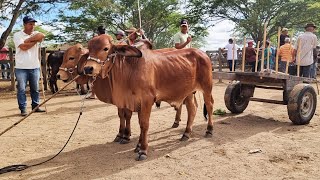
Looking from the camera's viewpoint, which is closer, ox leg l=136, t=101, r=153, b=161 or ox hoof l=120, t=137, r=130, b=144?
ox leg l=136, t=101, r=153, b=161

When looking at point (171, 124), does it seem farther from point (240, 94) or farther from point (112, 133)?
point (240, 94)

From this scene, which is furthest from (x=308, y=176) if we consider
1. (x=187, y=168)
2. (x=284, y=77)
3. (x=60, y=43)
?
(x=60, y=43)

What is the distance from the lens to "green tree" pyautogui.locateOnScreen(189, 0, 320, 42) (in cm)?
2377

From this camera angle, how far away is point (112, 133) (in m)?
6.17

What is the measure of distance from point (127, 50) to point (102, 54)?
14.3 inches

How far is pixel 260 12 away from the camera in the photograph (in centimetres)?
2459

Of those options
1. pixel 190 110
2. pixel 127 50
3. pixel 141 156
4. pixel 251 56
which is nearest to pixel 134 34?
pixel 127 50

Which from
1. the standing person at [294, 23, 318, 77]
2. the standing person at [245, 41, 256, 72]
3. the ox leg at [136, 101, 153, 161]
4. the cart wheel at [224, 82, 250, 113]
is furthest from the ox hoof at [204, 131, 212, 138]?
the standing person at [245, 41, 256, 72]

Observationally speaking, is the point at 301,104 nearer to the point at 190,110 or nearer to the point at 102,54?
the point at 190,110

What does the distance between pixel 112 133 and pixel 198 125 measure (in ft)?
5.54

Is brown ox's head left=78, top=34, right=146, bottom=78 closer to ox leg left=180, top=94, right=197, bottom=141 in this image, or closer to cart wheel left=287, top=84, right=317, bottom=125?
ox leg left=180, top=94, right=197, bottom=141

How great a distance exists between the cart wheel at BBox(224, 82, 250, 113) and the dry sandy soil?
19cm

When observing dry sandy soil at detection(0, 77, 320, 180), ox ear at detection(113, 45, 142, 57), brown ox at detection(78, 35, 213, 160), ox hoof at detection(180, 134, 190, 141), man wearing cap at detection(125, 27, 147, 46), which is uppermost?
man wearing cap at detection(125, 27, 147, 46)

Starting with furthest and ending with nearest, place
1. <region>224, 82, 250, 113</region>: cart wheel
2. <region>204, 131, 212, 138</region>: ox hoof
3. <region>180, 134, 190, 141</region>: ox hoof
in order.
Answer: <region>224, 82, 250, 113</region>: cart wheel < <region>204, 131, 212, 138</region>: ox hoof < <region>180, 134, 190, 141</region>: ox hoof
